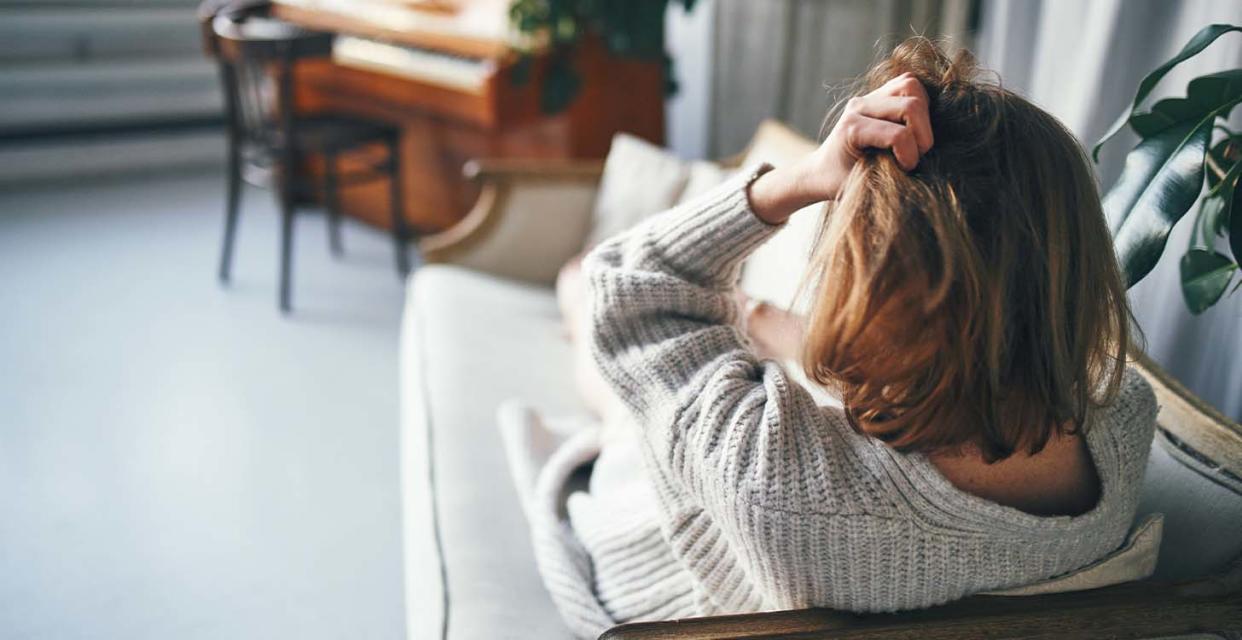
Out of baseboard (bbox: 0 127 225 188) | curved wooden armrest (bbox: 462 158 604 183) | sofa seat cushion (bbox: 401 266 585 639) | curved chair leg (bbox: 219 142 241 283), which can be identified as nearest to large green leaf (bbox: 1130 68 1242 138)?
sofa seat cushion (bbox: 401 266 585 639)

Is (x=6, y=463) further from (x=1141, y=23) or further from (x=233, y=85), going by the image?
(x=1141, y=23)

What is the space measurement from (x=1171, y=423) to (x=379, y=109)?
118 inches

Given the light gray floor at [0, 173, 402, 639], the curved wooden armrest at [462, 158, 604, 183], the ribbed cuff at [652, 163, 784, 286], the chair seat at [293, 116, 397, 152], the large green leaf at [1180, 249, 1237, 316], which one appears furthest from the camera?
the chair seat at [293, 116, 397, 152]

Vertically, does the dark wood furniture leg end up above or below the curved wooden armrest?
below

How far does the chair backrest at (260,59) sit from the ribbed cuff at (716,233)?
2.11 meters

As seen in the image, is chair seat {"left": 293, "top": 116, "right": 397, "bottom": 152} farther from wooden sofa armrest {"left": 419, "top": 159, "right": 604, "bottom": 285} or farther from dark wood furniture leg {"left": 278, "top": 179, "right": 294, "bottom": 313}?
wooden sofa armrest {"left": 419, "top": 159, "right": 604, "bottom": 285}

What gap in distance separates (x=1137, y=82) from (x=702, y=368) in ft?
3.76

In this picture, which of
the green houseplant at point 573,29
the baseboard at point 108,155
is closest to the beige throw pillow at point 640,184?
the green houseplant at point 573,29

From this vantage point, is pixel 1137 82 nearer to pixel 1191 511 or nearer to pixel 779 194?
pixel 1191 511

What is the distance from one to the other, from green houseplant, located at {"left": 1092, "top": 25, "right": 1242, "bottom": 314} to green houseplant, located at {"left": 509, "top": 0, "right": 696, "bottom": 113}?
6.44 ft

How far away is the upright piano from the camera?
10.1 feet

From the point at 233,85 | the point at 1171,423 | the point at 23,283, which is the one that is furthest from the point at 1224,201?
the point at 23,283

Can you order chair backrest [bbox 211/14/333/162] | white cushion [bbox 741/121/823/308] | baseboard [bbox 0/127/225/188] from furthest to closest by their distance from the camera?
baseboard [bbox 0/127/225/188], chair backrest [bbox 211/14/333/162], white cushion [bbox 741/121/823/308]

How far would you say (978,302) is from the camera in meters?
0.79
